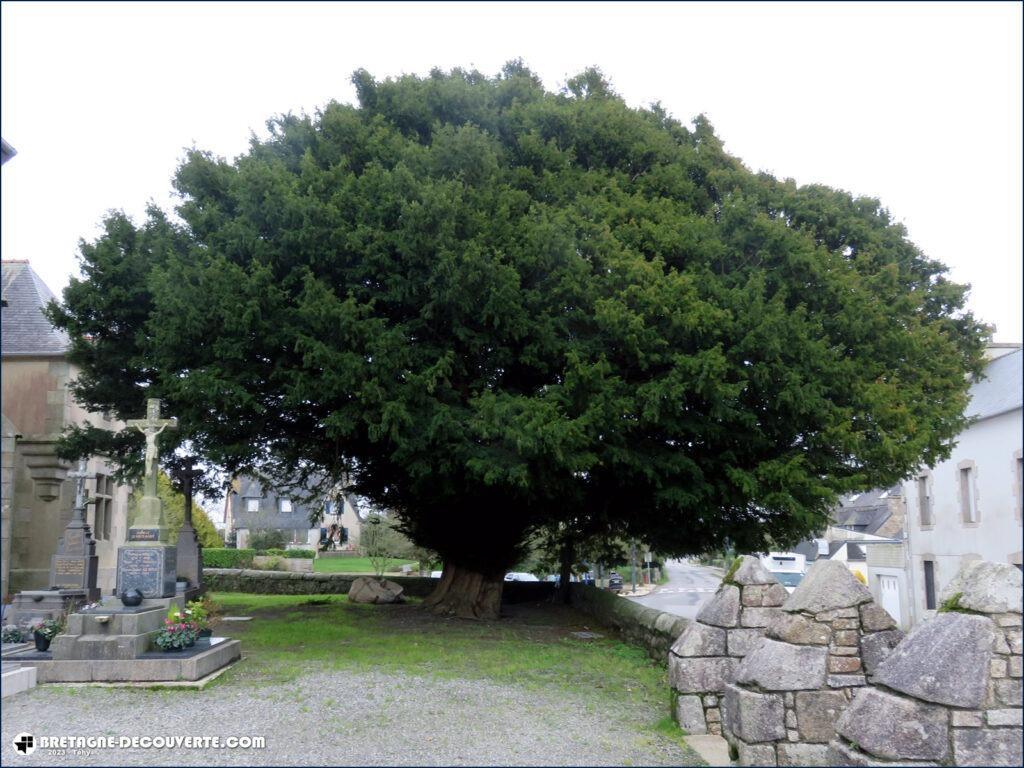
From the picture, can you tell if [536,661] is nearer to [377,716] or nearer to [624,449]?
[624,449]

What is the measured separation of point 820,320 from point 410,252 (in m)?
7.01

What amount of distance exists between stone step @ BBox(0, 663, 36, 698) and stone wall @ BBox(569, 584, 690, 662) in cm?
787

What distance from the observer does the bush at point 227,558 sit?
122 ft

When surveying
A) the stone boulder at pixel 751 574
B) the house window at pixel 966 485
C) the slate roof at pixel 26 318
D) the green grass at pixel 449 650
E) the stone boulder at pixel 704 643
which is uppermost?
the slate roof at pixel 26 318

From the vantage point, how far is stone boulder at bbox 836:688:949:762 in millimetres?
4625

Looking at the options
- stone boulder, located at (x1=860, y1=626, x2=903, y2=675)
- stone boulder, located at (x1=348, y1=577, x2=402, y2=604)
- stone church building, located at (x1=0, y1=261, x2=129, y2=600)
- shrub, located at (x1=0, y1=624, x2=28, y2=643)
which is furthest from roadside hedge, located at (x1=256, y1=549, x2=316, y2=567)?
stone boulder, located at (x1=860, y1=626, x2=903, y2=675)

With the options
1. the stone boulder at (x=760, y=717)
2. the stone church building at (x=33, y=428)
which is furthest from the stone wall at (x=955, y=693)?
the stone church building at (x=33, y=428)

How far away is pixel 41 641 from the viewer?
34.1 ft

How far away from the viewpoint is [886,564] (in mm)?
26391

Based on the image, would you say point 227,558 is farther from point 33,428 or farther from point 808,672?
point 808,672

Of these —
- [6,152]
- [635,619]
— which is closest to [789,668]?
[6,152]

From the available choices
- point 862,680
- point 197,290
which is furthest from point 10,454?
point 862,680

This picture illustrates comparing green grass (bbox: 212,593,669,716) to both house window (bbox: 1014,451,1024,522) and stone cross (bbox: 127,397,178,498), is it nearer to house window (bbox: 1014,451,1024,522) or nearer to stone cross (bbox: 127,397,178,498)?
stone cross (bbox: 127,397,178,498)

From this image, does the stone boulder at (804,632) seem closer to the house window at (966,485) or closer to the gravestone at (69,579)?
the house window at (966,485)
